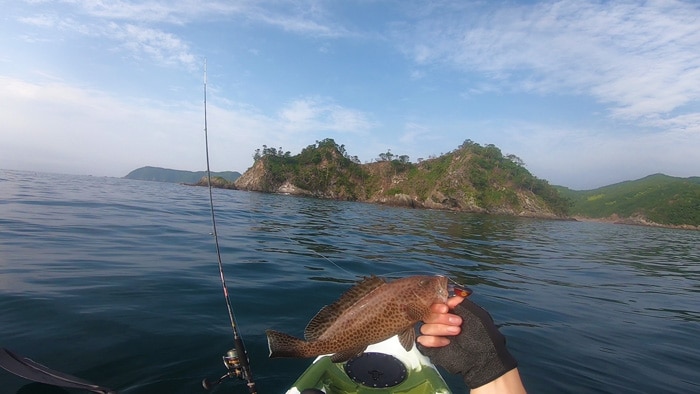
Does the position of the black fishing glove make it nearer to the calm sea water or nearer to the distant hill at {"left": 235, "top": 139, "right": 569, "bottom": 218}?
the calm sea water

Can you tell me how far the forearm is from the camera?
3479mm

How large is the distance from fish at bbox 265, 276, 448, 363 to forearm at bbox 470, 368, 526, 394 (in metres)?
0.99

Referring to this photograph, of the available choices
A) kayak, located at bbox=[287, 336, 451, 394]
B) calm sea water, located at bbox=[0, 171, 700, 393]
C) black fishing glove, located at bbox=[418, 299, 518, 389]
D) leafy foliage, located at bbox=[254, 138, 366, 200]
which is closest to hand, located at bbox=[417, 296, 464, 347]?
black fishing glove, located at bbox=[418, 299, 518, 389]

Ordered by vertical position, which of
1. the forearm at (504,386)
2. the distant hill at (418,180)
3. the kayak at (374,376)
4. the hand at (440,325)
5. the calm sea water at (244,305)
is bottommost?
the calm sea water at (244,305)

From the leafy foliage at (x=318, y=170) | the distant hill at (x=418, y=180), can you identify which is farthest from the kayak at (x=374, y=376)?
the leafy foliage at (x=318, y=170)

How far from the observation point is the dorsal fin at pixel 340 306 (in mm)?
3270


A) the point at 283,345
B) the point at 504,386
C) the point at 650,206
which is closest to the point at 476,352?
the point at 504,386

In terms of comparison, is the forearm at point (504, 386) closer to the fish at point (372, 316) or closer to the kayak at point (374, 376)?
the kayak at point (374, 376)

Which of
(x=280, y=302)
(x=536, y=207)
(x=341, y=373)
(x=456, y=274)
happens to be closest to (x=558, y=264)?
(x=456, y=274)

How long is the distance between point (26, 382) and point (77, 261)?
20.2ft

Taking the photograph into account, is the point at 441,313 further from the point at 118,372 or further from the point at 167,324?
the point at 167,324

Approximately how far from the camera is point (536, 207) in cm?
11469

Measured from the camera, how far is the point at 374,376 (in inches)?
173

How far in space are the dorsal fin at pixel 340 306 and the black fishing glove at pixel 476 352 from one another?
0.77 metres
